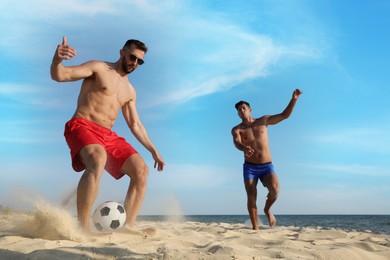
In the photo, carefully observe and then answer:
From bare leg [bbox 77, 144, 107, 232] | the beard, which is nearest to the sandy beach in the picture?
bare leg [bbox 77, 144, 107, 232]

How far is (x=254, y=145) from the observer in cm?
692

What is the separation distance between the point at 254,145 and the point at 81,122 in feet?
11.1

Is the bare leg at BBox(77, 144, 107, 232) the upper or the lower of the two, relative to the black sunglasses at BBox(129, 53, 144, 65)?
lower

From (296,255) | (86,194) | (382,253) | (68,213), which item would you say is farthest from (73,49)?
(382,253)

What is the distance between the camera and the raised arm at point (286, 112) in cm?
679

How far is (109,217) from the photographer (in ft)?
14.3

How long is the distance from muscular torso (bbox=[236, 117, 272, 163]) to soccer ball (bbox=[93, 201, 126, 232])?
3.06 meters

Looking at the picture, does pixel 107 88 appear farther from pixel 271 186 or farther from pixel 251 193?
pixel 271 186

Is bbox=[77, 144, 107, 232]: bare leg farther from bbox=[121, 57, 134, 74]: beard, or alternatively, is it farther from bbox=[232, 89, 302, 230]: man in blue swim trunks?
bbox=[232, 89, 302, 230]: man in blue swim trunks

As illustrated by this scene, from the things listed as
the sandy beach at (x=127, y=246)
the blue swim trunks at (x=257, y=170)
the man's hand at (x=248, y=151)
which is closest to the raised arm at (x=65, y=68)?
the sandy beach at (x=127, y=246)

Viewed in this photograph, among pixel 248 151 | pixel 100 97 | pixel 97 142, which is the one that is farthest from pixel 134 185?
pixel 248 151

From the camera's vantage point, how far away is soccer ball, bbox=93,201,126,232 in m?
4.36

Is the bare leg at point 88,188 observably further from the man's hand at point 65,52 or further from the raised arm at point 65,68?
the man's hand at point 65,52

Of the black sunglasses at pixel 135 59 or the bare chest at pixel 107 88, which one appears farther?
the black sunglasses at pixel 135 59
